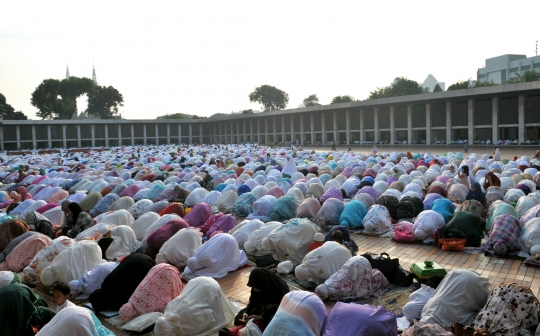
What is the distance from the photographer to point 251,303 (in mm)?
4984

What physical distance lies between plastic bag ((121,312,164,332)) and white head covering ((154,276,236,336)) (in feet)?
1.04

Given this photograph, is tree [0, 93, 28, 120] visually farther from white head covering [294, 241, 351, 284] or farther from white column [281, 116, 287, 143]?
white head covering [294, 241, 351, 284]

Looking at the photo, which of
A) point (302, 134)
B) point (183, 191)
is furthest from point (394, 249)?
point (302, 134)

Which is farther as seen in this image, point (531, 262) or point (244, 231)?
point (244, 231)

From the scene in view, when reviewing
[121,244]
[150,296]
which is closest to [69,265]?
[121,244]

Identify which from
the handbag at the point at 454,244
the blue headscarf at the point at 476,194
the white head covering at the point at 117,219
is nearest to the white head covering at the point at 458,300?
the handbag at the point at 454,244

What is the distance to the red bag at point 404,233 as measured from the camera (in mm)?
8242

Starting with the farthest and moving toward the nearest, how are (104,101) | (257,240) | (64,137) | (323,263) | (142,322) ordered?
(104,101), (64,137), (257,240), (323,263), (142,322)

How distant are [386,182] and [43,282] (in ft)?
31.9

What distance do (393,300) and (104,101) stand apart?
70.3 meters

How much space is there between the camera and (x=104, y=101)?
6894cm

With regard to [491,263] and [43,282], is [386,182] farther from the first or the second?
[43,282]

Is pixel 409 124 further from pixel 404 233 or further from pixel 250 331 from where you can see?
pixel 250 331

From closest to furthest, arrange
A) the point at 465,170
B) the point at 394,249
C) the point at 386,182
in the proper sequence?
the point at 394,249 → the point at 465,170 → the point at 386,182
